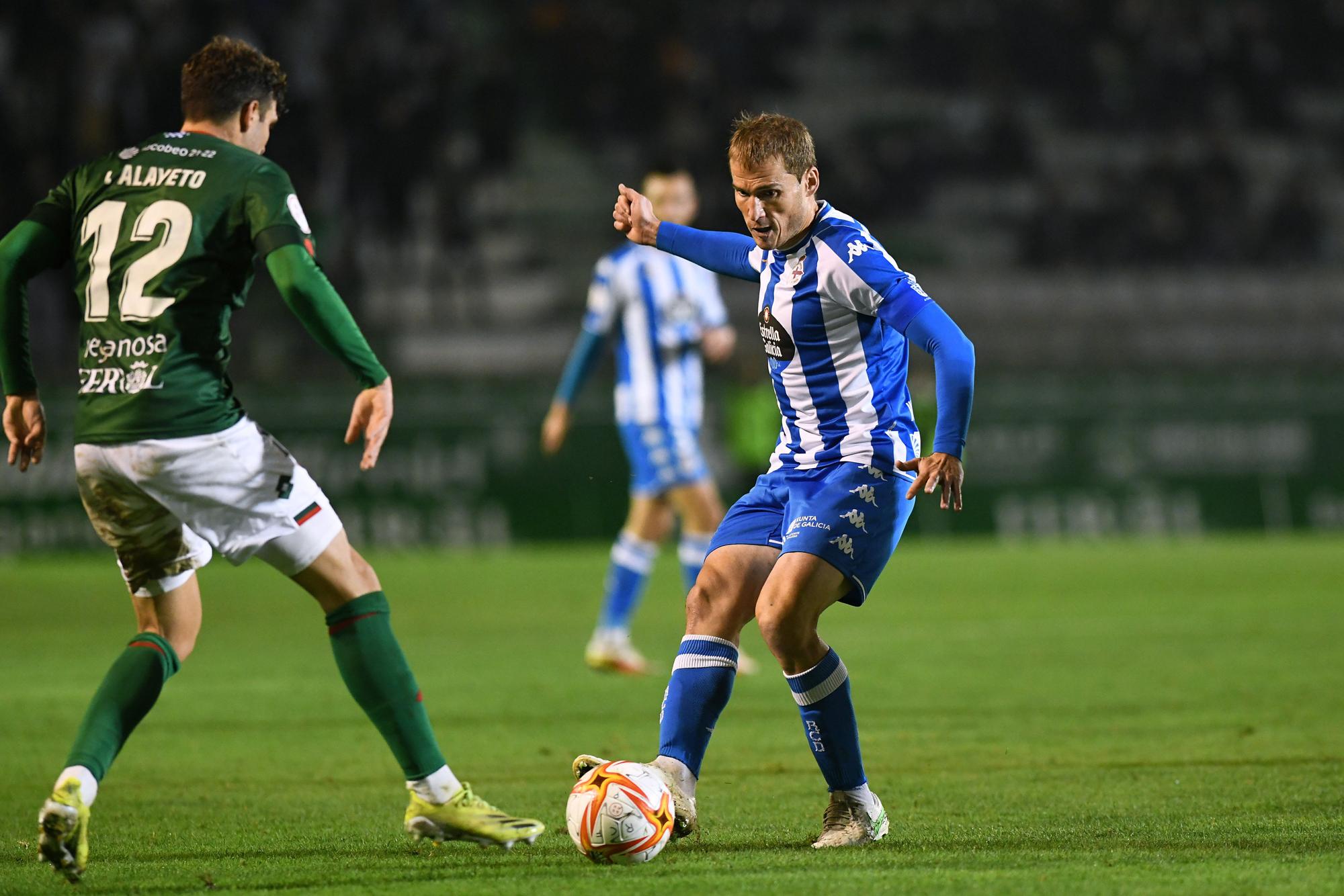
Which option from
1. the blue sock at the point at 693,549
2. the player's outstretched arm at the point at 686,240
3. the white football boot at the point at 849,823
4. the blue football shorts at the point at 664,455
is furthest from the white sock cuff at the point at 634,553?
the white football boot at the point at 849,823

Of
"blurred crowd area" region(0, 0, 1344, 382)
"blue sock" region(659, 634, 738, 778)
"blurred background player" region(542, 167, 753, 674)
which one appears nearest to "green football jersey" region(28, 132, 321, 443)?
"blue sock" region(659, 634, 738, 778)

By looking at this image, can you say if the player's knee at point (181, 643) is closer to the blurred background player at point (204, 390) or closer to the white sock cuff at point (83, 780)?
the blurred background player at point (204, 390)

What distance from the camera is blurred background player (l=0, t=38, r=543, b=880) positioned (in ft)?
13.9

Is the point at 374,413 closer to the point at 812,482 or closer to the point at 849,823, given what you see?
the point at 812,482

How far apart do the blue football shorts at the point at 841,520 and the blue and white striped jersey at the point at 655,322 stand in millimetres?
4577

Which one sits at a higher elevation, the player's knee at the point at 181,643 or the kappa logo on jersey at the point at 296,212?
the kappa logo on jersey at the point at 296,212

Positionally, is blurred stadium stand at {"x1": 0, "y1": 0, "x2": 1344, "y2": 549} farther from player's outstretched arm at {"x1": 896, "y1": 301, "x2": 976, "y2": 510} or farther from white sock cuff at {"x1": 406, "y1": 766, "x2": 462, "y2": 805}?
white sock cuff at {"x1": 406, "y1": 766, "x2": 462, "y2": 805}

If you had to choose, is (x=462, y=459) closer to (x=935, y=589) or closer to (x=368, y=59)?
(x=935, y=589)

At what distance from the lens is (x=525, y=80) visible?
24.3m

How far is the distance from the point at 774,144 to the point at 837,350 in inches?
23.0

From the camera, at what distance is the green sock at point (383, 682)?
4.31m

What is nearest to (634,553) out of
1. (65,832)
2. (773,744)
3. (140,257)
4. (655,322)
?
(655,322)

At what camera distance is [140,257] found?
4.26 m

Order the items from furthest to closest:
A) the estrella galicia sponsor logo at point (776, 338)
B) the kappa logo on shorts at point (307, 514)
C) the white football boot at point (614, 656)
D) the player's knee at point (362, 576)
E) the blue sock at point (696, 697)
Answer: the white football boot at point (614, 656), the estrella galicia sponsor logo at point (776, 338), the blue sock at point (696, 697), the player's knee at point (362, 576), the kappa logo on shorts at point (307, 514)
